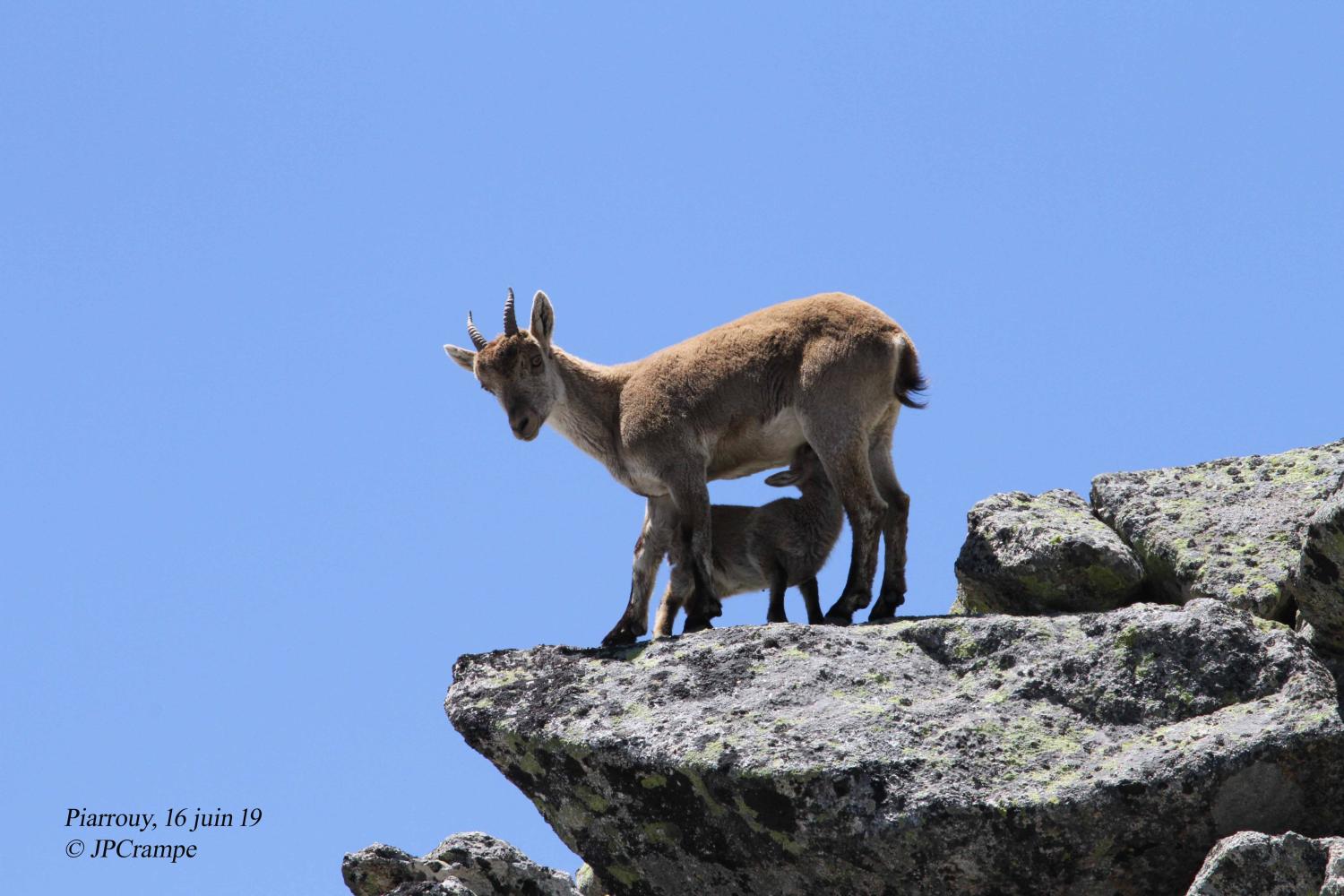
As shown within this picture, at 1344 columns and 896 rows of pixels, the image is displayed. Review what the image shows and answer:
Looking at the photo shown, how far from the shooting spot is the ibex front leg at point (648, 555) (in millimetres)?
12078

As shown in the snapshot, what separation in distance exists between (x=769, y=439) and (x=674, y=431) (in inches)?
30.1

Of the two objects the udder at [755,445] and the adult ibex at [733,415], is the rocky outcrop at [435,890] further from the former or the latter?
the udder at [755,445]

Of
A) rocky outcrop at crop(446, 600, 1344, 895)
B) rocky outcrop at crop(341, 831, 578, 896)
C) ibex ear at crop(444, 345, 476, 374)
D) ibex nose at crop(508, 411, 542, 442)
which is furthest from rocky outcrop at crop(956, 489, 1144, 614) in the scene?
ibex ear at crop(444, 345, 476, 374)

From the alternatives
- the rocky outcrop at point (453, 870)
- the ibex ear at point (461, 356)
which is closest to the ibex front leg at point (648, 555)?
the ibex ear at point (461, 356)

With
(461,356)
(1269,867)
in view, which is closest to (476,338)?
(461,356)

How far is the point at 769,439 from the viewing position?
12594mm

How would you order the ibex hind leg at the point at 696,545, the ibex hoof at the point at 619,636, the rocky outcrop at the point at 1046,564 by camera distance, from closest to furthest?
the rocky outcrop at the point at 1046,564 → the ibex hoof at the point at 619,636 → the ibex hind leg at the point at 696,545

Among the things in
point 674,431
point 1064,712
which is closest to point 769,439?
point 674,431

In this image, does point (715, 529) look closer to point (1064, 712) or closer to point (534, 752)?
→ point (534, 752)

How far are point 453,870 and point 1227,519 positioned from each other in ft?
19.3

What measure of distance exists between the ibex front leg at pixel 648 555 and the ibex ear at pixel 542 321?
5.20 feet

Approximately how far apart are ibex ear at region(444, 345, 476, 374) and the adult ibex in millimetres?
502

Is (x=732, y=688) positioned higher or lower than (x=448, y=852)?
higher

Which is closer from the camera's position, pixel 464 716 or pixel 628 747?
pixel 628 747
